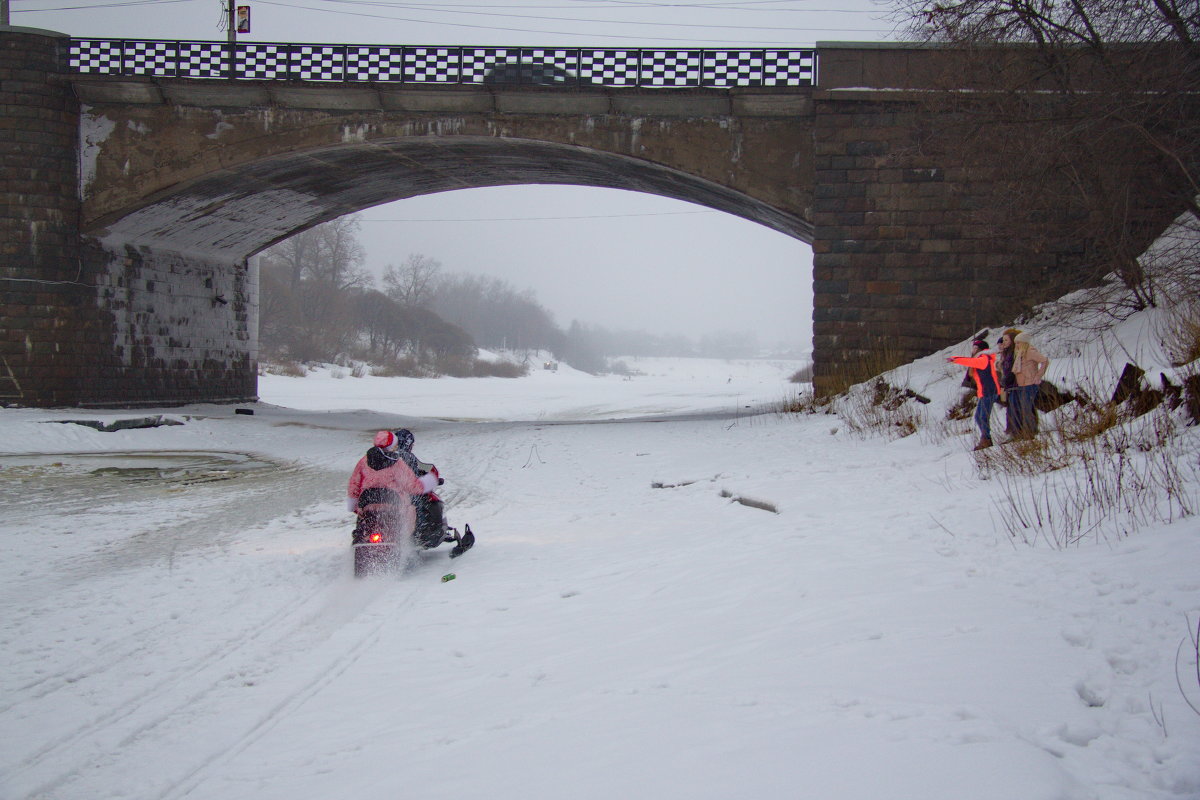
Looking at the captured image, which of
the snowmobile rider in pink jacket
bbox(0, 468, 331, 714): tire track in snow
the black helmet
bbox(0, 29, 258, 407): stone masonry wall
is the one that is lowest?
bbox(0, 468, 331, 714): tire track in snow

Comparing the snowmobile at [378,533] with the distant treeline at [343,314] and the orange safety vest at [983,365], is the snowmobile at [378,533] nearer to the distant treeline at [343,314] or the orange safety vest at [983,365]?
the orange safety vest at [983,365]

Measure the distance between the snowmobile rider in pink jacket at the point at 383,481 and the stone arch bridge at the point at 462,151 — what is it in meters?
11.4

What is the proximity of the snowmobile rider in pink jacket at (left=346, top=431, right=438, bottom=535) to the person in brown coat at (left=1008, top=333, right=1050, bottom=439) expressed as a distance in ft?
21.1

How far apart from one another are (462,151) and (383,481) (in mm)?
13748

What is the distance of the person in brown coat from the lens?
887 centimetres

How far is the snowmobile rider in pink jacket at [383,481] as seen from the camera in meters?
6.27

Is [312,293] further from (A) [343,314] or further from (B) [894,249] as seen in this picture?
(B) [894,249]

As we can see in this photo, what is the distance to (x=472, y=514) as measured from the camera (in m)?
8.91

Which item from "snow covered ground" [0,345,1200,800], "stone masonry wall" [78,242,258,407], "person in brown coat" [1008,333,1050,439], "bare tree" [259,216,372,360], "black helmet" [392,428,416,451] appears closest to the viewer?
"snow covered ground" [0,345,1200,800]

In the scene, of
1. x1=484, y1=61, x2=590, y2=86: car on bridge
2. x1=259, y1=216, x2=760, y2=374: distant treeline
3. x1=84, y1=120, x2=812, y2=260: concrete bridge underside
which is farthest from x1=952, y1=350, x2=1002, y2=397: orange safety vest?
x1=259, y1=216, x2=760, y2=374: distant treeline

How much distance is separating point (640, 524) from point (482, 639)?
3.31 m

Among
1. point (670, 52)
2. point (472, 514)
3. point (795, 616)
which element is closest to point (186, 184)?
point (670, 52)

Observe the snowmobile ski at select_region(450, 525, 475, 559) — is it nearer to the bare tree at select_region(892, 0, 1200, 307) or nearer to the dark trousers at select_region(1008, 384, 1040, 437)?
the dark trousers at select_region(1008, 384, 1040, 437)

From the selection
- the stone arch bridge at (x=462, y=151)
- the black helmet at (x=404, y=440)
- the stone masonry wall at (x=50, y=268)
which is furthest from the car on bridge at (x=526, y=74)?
the black helmet at (x=404, y=440)
